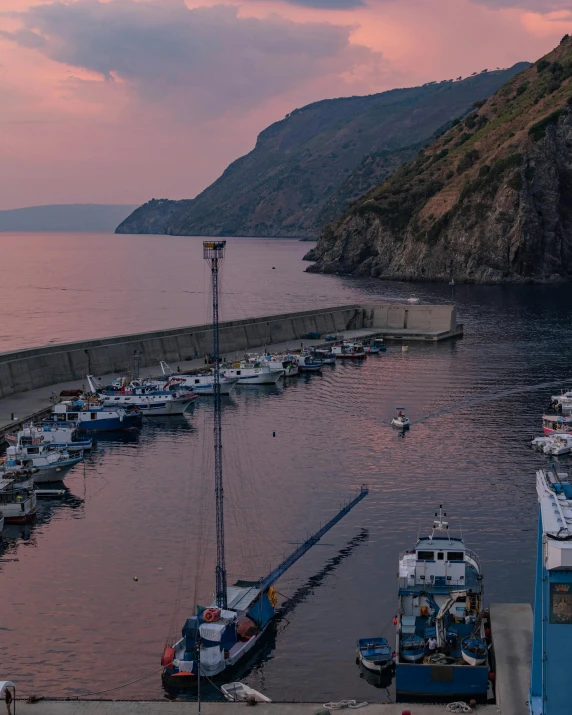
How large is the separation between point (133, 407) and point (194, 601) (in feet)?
141

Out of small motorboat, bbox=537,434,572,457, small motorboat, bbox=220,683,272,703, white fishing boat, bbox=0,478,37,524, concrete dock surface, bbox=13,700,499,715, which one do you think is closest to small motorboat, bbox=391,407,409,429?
small motorboat, bbox=537,434,572,457

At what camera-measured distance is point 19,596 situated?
47062mm

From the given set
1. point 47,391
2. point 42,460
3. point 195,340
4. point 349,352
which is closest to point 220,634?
point 42,460

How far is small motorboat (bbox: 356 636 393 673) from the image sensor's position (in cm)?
3866

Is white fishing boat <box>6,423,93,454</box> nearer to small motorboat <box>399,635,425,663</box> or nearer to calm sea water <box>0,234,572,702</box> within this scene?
calm sea water <box>0,234,572,702</box>

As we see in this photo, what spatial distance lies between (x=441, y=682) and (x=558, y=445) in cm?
4006

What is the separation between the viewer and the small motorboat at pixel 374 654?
38656 mm

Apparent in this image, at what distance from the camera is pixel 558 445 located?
242ft

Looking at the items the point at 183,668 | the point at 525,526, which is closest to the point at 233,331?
the point at 525,526

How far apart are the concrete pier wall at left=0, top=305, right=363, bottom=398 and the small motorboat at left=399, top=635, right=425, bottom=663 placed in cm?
Result: 5853

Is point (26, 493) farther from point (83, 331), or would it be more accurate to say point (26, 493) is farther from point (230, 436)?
point (83, 331)

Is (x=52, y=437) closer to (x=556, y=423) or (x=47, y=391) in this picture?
(x=47, y=391)

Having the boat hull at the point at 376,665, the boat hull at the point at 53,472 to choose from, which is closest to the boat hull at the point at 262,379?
the boat hull at the point at 53,472

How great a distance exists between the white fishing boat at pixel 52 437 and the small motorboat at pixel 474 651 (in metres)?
38.4
